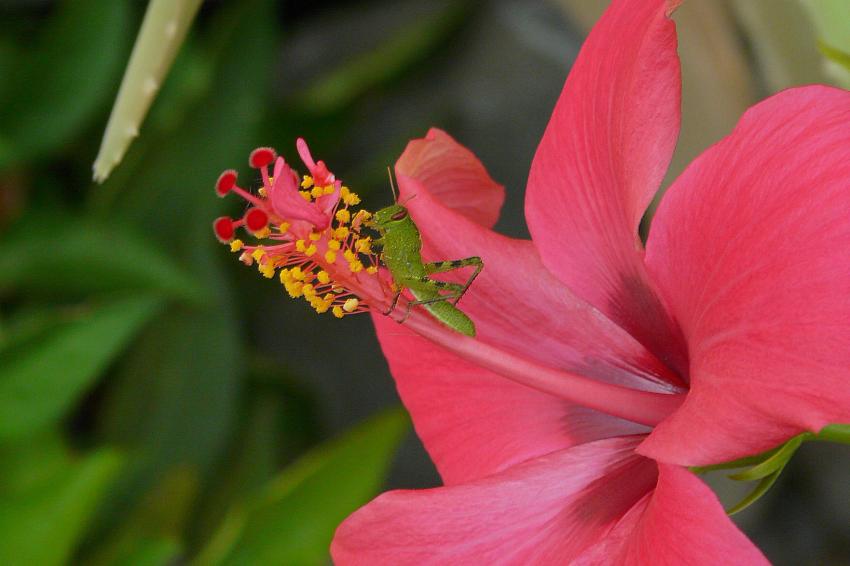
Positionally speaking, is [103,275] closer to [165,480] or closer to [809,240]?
[165,480]

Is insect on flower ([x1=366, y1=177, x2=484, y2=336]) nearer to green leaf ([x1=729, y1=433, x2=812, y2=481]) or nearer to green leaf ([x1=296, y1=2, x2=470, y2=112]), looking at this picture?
green leaf ([x1=729, y1=433, x2=812, y2=481])

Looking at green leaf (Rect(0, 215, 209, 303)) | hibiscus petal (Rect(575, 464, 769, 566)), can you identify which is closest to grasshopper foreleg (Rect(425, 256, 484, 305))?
hibiscus petal (Rect(575, 464, 769, 566))

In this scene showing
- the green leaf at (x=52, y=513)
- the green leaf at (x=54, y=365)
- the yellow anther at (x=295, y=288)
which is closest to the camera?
the yellow anther at (x=295, y=288)

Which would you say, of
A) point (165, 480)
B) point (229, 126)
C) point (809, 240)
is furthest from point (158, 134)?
point (809, 240)

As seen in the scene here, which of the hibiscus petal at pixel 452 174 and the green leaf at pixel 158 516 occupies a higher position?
the hibiscus petal at pixel 452 174

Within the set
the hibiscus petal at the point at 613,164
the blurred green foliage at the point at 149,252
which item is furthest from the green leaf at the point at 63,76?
the hibiscus petal at the point at 613,164

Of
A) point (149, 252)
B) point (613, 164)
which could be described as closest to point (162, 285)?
point (149, 252)

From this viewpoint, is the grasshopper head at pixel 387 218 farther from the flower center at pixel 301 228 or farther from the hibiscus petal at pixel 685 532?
the hibiscus petal at pixel 685 532

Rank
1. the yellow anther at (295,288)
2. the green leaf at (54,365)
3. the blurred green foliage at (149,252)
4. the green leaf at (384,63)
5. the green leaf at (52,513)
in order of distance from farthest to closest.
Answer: the green leaf at (384,63) → the blurred green foliage at (149,252) → the green leaf at (54,365) → the green leaf at (52,513) → the yellow anther at (295,288)
